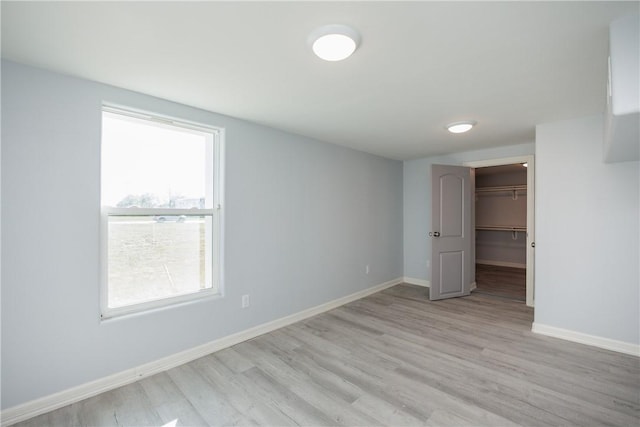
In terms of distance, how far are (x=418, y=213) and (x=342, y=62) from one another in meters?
3.95

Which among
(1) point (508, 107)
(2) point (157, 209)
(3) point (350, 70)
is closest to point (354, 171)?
(1) point (508, 107)

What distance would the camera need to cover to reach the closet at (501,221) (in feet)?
22.4

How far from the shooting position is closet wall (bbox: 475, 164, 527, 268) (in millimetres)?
6883

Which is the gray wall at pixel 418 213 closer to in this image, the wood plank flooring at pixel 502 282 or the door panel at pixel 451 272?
the door panel at pixel 451 272

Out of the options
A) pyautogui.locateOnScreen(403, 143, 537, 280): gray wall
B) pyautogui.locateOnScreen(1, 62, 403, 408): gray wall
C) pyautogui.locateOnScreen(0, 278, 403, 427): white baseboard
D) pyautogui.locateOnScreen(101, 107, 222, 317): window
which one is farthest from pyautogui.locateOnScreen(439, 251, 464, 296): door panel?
pyautogui.locateOnScreen(101, 107, 222, 317): window

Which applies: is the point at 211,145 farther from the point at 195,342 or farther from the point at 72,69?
the point at 195,342

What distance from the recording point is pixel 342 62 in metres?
1.92

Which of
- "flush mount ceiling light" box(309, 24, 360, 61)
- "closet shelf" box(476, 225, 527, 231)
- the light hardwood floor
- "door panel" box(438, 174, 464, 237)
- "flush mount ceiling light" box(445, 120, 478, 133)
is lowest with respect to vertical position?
the light hardwood floor

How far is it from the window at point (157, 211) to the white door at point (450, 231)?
10.4 feet

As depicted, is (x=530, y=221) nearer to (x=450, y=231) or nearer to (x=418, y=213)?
(x=450, y=231)

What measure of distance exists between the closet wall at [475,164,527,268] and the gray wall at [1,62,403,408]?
5501 mm

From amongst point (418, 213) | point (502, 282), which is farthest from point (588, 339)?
point (418, 213)

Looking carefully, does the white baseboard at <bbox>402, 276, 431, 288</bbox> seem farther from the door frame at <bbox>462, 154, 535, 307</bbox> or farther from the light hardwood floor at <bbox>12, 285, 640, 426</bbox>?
the light hardwood floor at <bbox>12, 285, 640, 426</bbox>

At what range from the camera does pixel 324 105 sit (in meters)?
2.71
